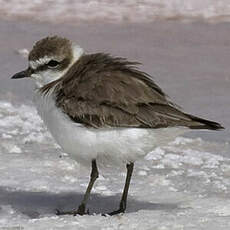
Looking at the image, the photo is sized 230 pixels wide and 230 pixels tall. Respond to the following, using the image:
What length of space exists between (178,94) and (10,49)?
2067 millimetres

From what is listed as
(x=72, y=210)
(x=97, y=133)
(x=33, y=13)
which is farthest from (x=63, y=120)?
(x=33, y=13)

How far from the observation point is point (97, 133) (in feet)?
17.7

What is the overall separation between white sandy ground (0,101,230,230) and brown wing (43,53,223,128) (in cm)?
56

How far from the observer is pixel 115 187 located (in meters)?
6.24

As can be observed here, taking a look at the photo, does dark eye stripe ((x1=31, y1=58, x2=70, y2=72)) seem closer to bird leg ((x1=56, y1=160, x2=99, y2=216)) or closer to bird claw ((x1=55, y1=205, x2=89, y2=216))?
bird leg ((x1=56, y1=160, x2=99, y2=216))

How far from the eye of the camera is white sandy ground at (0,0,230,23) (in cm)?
1045

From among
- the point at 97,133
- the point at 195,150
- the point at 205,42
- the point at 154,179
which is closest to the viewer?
the point at 97,133

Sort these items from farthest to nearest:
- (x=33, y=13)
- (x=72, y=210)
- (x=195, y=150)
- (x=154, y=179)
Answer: (x=33, y=13) < (x=195, y=150) < (x=154, y=179) < (x=72, y=210)

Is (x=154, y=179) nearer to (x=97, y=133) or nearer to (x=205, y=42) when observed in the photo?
(x=97, y=133)

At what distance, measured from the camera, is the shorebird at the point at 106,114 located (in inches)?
211

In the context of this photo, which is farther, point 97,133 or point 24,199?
point 24,199

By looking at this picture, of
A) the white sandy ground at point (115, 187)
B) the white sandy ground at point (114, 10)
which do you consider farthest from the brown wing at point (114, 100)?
the white sandy ground at point (114, 10)

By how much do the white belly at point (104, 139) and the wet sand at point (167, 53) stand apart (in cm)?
197

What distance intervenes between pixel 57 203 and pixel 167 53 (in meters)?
3.71
